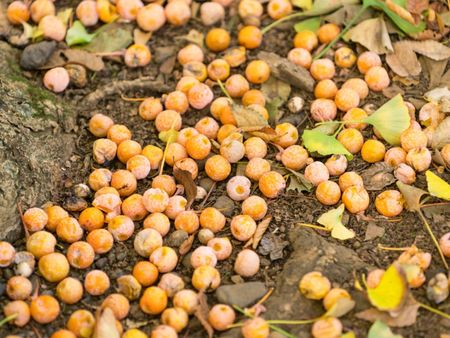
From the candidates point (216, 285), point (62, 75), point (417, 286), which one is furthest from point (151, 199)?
point (417, 286)

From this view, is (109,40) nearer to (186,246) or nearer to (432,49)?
(186,246)

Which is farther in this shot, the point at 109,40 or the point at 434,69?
the point at 109,40

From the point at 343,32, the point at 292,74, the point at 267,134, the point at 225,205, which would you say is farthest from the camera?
the point at 343,32

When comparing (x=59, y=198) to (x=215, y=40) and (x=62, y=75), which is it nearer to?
(x=62, y=75)

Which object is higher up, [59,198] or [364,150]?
[364,150]

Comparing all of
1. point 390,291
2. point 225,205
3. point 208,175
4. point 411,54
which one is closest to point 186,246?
point 225,205

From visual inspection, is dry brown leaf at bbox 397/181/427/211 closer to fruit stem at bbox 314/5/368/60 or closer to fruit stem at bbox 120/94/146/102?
fruit stem at bbox 314/5/368/60

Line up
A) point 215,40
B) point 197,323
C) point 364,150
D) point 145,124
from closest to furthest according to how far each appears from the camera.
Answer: point 197,323 → point 364,150 → point 145,124 → point 215,40
